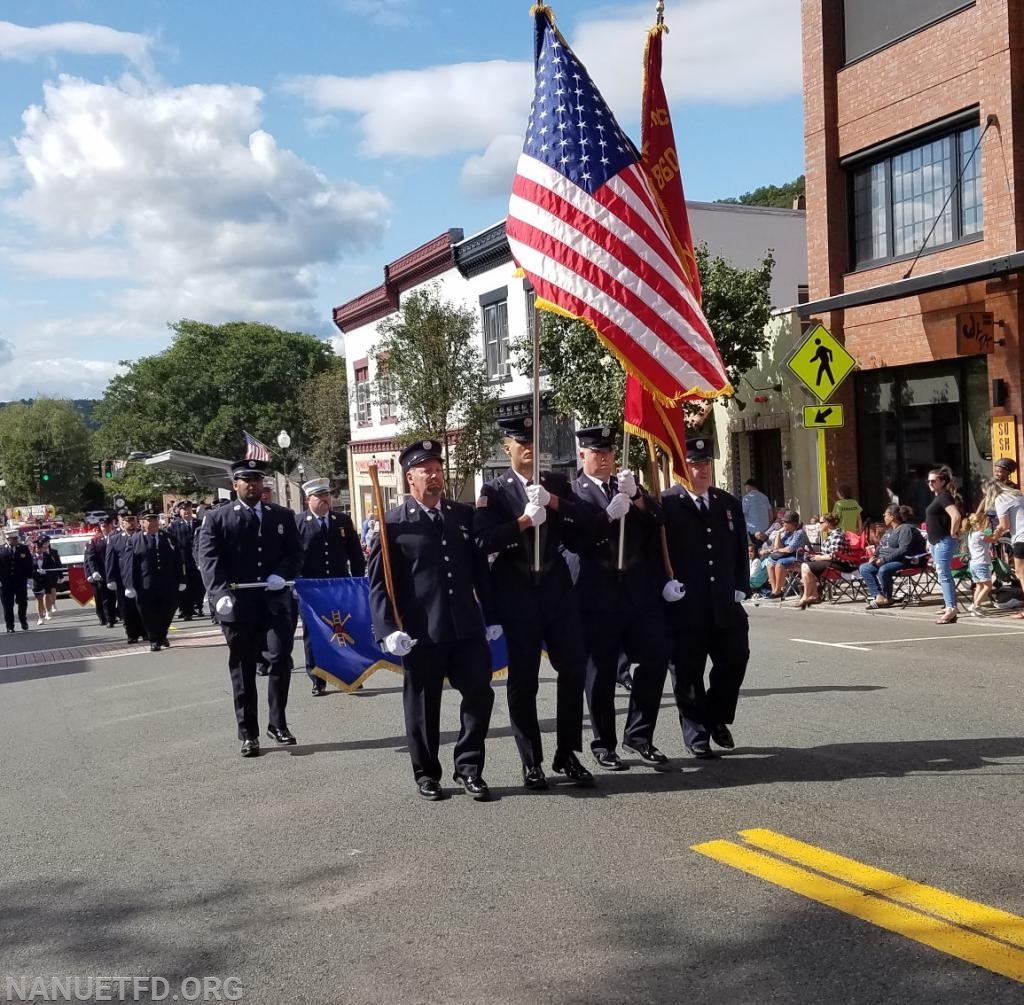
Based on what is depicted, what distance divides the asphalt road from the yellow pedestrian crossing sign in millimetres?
7057

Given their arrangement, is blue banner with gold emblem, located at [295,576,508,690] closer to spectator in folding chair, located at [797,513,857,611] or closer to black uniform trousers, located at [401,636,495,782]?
black uniform trousers, located at [401,636,495,782]

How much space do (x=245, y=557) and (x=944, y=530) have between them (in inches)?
351

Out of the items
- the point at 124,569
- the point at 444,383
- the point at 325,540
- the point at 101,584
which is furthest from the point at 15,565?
the point at 325,540

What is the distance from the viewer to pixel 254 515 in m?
9.58

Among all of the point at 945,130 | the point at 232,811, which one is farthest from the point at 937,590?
the point at 232,811

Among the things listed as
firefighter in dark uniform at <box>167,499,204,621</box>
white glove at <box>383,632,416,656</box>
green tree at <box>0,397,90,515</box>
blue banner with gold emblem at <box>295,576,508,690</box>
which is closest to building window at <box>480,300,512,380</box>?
firefighter in dark uniform at <box>167,499,204,621</box>

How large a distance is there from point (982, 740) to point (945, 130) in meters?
14.0

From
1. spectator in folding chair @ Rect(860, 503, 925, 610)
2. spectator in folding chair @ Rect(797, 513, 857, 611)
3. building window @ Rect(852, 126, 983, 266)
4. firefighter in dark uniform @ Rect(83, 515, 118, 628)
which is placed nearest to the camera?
spectator in folding chair @ Rect(860, 503, 925, 610)

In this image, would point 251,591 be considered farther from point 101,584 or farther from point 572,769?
point 101,584

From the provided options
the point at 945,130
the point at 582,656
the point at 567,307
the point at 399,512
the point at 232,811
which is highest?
the point at 945,130

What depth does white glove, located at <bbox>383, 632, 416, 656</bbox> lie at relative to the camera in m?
6.86

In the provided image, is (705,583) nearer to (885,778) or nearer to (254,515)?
(885,778)

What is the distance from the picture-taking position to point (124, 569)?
1797cm

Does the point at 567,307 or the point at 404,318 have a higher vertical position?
the point at 404,318
